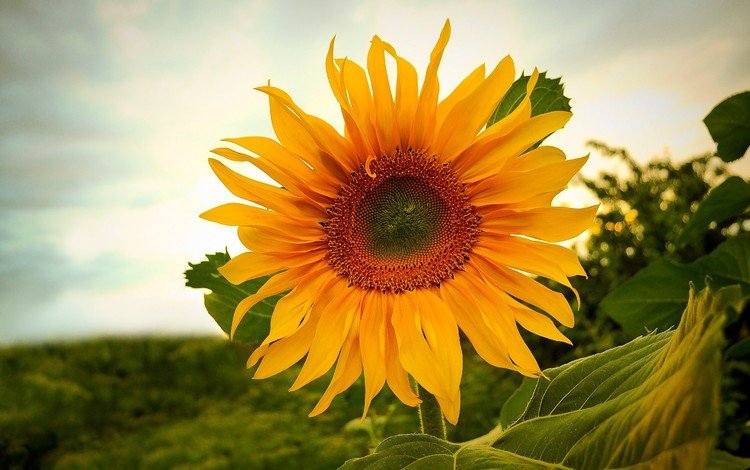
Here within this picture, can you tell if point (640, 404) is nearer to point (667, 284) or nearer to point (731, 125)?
point (667, 284)

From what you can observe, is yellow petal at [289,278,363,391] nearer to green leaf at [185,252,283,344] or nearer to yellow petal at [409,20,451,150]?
green leaf at [185,252,283,344]

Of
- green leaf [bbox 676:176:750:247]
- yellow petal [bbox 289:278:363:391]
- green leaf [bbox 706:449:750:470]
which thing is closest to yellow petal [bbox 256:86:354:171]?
yellow petal [bbox 289:278:363:391]

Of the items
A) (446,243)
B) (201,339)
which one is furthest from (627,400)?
(201,339)

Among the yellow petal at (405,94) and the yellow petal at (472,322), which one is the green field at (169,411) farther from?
the yellow petal at (405,94)

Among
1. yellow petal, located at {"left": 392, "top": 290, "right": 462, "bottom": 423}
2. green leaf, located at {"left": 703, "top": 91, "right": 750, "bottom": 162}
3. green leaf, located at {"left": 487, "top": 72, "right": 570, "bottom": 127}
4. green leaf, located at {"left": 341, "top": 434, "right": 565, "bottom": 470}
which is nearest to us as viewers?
green leaf, located at {"left": 341, "top": 434, "right": 565, "bottom": 470}

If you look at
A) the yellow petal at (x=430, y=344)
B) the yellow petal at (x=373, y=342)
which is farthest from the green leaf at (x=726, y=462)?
the yellow petal at (x=373, y=342)

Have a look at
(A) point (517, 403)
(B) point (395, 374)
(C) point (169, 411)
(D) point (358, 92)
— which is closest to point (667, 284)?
(A) point (517, 403)
